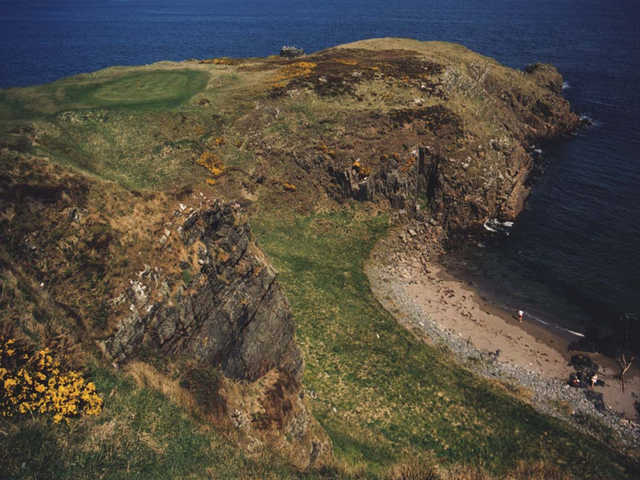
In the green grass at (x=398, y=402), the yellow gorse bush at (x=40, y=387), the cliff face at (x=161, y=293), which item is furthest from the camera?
the green grass at (x=398, y=402)

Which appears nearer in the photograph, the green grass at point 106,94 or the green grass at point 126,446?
the green grass at point 126,446

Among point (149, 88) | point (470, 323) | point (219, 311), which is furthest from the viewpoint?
point (149, 88)

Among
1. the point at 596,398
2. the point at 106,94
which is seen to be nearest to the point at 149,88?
the point at 106,94

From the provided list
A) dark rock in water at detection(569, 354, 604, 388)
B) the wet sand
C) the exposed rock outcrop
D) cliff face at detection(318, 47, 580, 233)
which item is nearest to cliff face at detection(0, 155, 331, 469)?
the exposed rock outcrop

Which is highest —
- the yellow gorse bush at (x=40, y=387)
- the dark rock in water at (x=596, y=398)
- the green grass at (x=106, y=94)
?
the green grass at (x=106, y=94)

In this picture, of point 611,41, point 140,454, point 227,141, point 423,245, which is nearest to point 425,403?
point 140,454

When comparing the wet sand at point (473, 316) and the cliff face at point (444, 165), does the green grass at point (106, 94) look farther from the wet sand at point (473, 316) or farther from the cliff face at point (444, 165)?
the wet sand at point (473, 316)

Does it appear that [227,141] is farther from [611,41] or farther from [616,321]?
[611,41]

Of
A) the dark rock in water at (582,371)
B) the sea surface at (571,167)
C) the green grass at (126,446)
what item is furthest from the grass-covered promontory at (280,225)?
the sea surface at (571,167)

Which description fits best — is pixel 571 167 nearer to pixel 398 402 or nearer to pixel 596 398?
pixel 596 398
